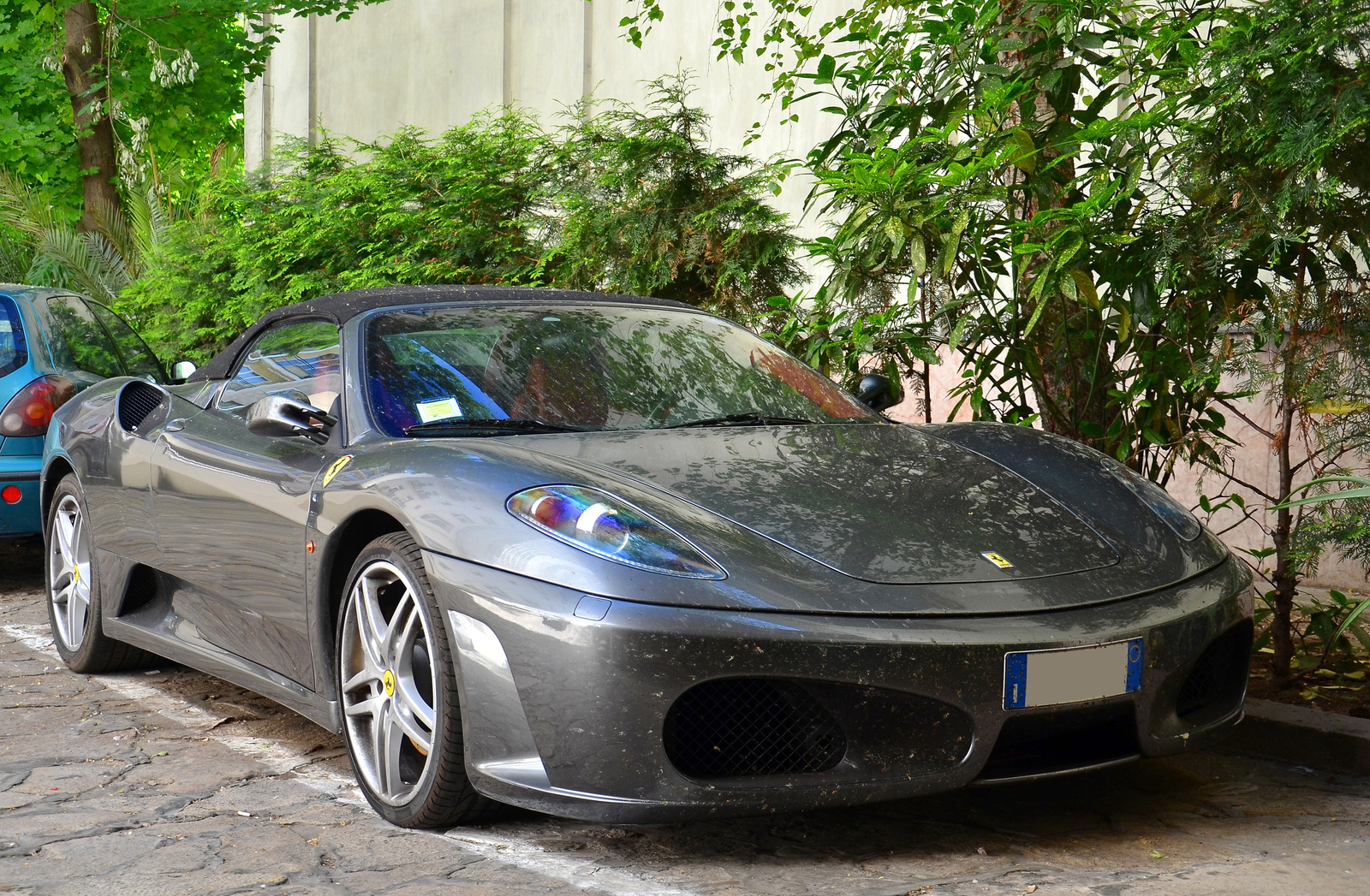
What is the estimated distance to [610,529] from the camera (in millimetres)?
3008

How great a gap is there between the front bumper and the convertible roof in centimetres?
136

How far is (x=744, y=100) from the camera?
1112 cm

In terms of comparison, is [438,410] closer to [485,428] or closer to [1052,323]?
[485,428]

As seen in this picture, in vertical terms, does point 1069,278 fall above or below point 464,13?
below

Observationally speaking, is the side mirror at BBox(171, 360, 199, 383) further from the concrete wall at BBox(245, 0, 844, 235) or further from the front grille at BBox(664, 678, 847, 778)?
the concrete wall at BBox(245, 0, 844, 235)

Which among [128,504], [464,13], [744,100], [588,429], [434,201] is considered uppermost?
[464,13]

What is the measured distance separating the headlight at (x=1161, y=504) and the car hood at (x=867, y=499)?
0.97 feet

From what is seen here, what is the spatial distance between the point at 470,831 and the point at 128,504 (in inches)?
82.7

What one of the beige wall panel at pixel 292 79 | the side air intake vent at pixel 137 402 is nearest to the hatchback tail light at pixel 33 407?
the side air intake vent at pixel 137 402

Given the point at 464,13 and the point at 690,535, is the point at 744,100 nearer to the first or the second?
the point at 464,13

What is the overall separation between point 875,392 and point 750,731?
73.2 inches

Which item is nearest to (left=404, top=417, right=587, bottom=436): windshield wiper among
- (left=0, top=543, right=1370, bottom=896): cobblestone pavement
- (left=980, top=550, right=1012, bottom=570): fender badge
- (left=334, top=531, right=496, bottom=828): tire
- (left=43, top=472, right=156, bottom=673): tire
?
(left=334, top=531, right=496, bottom=828): tire

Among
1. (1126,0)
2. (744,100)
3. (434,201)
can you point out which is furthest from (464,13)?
(1126,0)

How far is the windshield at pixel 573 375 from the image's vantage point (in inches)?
148
